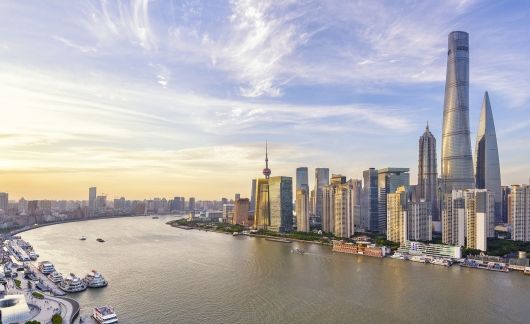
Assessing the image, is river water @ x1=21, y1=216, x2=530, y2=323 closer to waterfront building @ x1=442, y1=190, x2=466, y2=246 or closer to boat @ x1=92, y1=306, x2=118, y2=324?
boat @ x1=92, y1=306, x2=118, y2=324

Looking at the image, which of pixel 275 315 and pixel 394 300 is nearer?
pixel 275 315

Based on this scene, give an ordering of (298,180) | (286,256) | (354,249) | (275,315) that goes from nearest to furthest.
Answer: (275,315)
(286,256)
(354,249)
(298,180)

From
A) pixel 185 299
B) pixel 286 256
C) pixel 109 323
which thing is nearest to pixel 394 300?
pixel 185 299

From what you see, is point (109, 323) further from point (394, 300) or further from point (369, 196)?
point (369, 196)

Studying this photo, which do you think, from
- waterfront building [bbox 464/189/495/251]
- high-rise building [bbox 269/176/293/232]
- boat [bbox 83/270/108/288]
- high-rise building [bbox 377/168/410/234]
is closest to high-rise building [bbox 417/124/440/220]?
high-rise building [bbox 377/168/410/234]

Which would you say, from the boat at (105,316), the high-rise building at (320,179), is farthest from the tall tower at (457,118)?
the boat at (105,316)

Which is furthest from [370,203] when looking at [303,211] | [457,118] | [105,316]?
[105,316]

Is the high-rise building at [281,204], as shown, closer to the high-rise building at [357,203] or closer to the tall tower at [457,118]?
the high-rise building at [357,203]
